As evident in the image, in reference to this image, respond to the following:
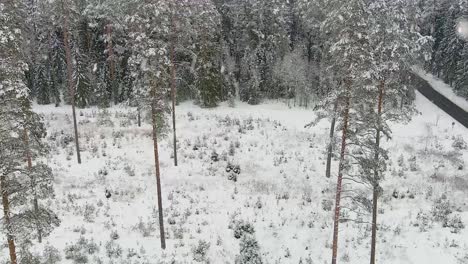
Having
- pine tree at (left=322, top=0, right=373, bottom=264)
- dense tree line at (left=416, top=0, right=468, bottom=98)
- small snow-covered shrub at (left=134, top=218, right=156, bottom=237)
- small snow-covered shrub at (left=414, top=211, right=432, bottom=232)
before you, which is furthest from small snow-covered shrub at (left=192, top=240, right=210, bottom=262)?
dense tree line at (left=416, top=0, right=468, bottom=98)

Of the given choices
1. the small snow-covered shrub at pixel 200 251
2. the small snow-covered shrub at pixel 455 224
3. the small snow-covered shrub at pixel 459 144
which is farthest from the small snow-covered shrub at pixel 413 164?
the small snow-covered shrub at pixel 200 251

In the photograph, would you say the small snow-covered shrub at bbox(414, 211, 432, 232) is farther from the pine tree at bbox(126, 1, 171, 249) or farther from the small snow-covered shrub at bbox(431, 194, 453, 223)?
the pine tree at bbox(126, 1, 171, 249)

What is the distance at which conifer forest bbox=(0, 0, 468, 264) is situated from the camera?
19.1 meters

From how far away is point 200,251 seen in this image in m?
23.9

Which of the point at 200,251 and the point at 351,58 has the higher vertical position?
the point at 351,58

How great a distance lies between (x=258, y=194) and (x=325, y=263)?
24.9 ft

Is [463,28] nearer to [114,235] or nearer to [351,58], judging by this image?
[351,58]

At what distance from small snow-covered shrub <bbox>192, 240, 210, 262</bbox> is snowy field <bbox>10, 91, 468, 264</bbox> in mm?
62

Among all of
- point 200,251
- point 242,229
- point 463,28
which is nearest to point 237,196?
point 242,229

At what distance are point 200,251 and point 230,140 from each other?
14862 mm

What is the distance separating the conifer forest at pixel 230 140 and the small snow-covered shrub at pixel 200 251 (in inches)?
2.9

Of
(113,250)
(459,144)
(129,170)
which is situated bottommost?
(113,250)

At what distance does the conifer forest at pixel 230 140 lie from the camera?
19141mm

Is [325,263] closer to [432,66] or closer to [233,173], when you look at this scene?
[233,173]
